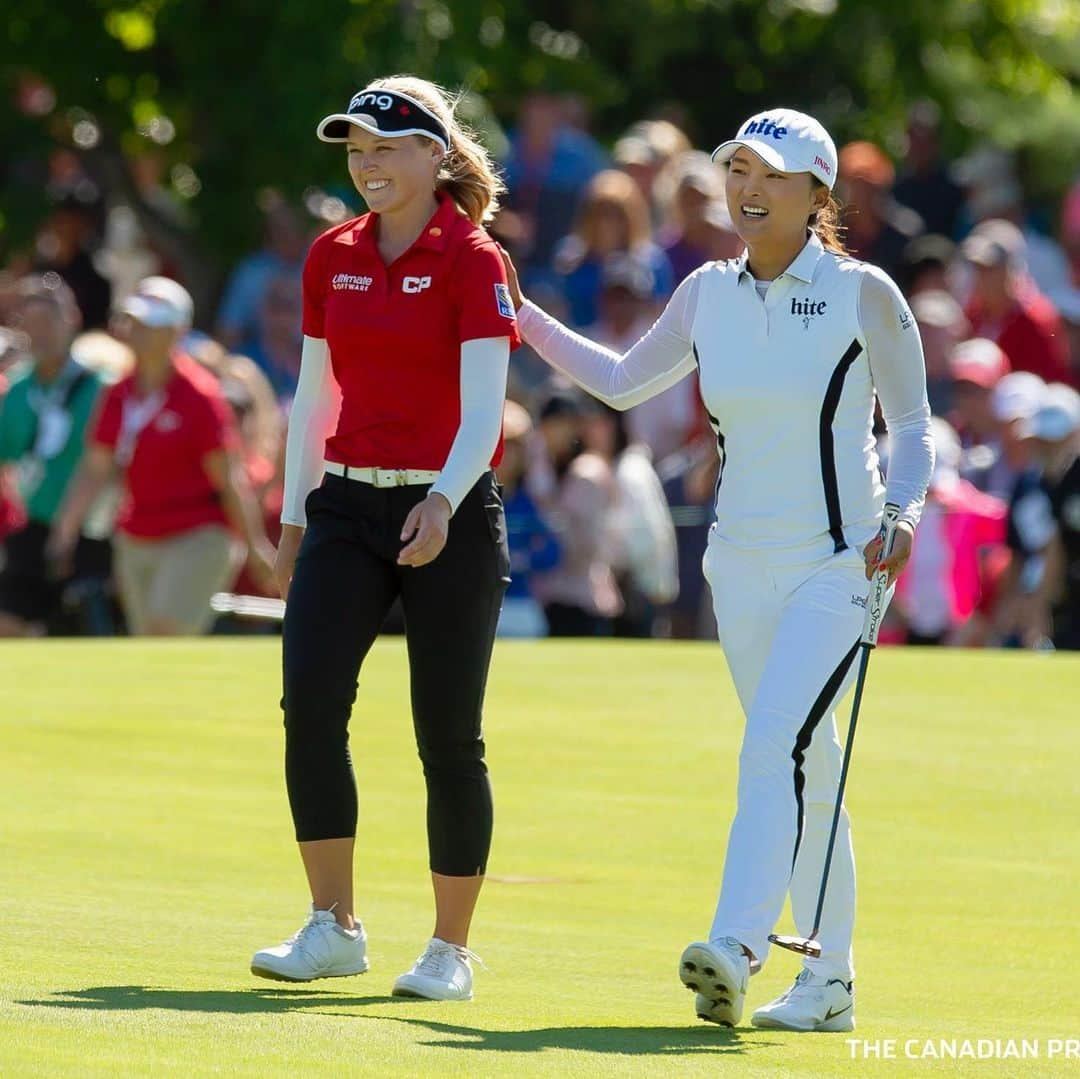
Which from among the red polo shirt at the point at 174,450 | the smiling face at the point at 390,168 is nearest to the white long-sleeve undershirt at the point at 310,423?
the smiling face at the point at 390,168

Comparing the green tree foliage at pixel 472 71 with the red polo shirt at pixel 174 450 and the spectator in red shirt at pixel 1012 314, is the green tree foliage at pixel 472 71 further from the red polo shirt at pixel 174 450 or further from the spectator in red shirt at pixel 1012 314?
the red polo shirt at pixel 174 450

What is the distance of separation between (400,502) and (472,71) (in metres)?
11.2

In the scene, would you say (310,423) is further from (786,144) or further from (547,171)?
(547,171)

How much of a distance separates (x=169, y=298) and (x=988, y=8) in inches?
339

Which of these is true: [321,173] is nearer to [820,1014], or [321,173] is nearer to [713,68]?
[713,68]

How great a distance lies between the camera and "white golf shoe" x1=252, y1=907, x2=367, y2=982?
6.64 metres

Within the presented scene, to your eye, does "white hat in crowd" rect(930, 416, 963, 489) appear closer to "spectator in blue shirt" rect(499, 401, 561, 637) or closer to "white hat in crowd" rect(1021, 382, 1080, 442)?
"white hat in crowd" rect(1021, 382, 1080, 442)

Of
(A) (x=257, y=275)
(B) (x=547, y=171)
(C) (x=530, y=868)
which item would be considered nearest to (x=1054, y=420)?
(B) (x=547, y=171)

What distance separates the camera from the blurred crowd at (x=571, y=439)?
580 inches

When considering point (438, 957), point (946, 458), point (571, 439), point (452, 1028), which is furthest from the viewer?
point (571, 439)

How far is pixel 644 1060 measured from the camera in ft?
18.8

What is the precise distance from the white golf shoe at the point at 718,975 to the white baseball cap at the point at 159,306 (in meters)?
8.77

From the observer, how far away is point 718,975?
5.98 meters

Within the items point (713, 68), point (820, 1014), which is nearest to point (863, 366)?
point (820, 1014)
